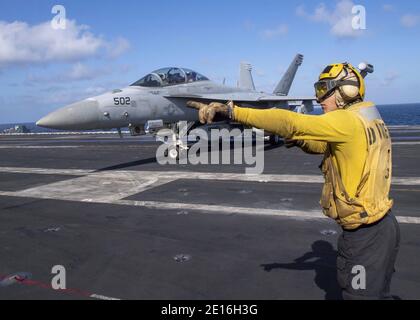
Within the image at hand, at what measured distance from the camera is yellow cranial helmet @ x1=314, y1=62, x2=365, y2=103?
2.95m

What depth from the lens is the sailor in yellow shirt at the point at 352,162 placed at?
2645 millimetres

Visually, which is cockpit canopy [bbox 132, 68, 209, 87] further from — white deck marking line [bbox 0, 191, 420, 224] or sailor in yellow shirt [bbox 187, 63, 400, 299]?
sailor in yellow shirt [bbox 187, 63, 400, 299]

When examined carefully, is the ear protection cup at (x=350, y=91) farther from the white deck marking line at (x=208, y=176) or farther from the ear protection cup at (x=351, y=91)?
the white deck marking line at (x=208, y=176)

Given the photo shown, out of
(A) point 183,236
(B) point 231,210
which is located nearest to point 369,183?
(A) point 183,236

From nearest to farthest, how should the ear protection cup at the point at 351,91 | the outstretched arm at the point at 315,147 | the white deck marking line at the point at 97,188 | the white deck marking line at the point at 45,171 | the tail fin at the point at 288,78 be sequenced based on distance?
1. the ear protection cup at the point at 351,91
2. the outstretched arm at the point at 315,147
3. the white deck marking line at the point at 97,188
4. the white deck marking line at the point at 45,171
5. the tail fin at the point at 288,78

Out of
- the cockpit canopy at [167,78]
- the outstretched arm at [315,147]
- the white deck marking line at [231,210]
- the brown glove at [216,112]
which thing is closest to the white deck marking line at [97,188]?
the white deck marking line at [231,210]

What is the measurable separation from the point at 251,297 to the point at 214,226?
9.66 ft

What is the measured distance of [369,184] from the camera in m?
2.82

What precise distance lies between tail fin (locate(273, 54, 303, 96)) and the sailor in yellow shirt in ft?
91.1

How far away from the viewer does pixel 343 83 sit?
2.96m

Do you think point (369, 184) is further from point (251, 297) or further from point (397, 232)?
point (251, 297)

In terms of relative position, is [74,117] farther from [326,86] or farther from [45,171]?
[326,86]

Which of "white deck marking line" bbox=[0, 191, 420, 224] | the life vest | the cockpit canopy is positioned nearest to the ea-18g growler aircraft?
the cockpit canopy

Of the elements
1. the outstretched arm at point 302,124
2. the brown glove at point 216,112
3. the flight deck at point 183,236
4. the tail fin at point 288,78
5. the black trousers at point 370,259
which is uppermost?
the tail fin at point 288,78
